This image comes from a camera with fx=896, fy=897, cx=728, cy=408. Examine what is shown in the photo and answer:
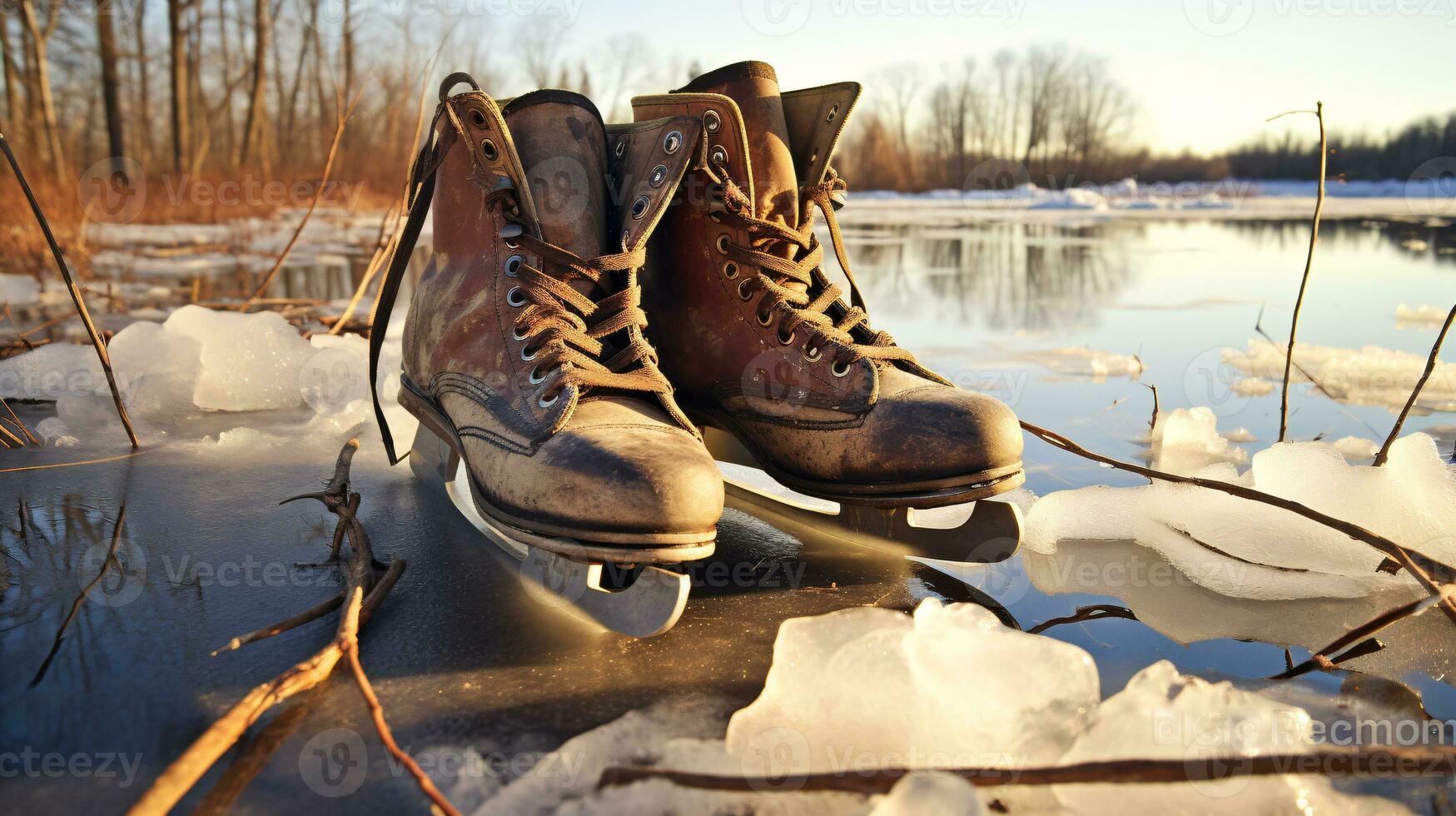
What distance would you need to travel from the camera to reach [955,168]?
19.2m

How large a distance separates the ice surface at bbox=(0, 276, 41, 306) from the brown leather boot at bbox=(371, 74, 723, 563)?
→ 4806mm

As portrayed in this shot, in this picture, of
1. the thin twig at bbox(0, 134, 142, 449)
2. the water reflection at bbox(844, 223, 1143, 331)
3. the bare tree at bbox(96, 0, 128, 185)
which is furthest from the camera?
the bare tree at bbox(96, 0, 128, 185)

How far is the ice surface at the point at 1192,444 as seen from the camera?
1979mm

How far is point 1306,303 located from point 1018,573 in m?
3.91

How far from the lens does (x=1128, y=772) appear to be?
0.76 m

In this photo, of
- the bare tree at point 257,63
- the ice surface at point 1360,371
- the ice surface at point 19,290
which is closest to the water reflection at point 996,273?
the ice surface at point 1360,371

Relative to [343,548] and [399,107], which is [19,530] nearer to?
[343,548]

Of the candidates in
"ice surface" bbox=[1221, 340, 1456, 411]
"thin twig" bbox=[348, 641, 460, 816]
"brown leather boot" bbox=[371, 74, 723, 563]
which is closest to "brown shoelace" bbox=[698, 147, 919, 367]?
"brown leather boot" bbox=[371, 74, 723, 563]

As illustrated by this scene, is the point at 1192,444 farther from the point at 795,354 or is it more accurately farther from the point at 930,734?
the point at 930,734

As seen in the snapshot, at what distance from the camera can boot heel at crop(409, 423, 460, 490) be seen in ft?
5.40

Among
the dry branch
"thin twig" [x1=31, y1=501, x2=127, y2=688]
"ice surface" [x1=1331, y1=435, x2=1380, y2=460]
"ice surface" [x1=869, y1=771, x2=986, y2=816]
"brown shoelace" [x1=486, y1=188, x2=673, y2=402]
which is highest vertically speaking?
"brown shoelace" [x1=486, y1=188, x2=673, y2=402]

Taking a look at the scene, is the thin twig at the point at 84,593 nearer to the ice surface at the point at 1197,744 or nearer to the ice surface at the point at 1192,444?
the ice surface at the point at 1197,744

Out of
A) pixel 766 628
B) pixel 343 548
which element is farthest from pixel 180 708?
pixel 766 628

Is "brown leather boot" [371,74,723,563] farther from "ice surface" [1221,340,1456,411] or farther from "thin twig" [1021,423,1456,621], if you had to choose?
"ice surface" [1221,340,1456,411]
